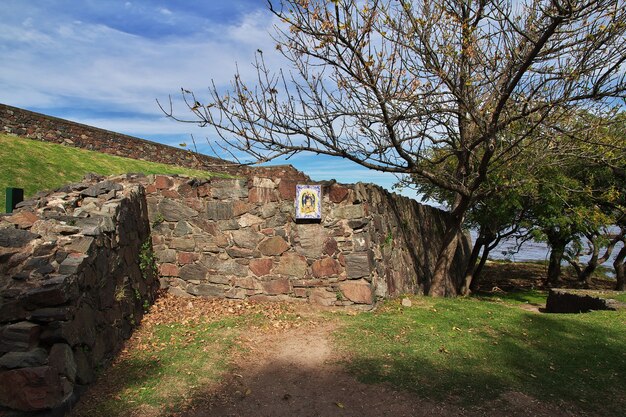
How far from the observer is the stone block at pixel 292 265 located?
6934 millimetres

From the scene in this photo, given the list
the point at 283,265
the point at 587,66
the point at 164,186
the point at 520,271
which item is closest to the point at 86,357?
the point at 283,265

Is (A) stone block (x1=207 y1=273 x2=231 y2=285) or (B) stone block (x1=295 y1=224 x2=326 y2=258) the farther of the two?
(A) stone block (x1=207 y1=273 x2=231 y2=285)

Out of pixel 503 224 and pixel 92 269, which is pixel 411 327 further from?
pixel 503 224

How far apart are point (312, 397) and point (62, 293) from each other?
2.45 meters

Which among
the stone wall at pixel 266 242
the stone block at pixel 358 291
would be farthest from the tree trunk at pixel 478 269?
the stone block at pixel 358 291

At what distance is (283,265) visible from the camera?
276 inches

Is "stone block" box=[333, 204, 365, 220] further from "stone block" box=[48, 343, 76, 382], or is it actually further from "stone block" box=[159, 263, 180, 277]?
"stone block" box=[48, 343, 76, 382]

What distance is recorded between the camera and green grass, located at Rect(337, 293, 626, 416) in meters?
4.35

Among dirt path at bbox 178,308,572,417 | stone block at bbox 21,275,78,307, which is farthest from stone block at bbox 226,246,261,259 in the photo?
stone block at bbox 21,275,78,307

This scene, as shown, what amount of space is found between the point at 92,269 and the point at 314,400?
8.67 feet

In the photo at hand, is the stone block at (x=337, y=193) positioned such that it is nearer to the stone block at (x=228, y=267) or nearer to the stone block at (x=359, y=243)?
the stone block at (x=359, y=243)

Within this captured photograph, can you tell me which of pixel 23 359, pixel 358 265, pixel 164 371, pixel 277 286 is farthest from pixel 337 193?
pixel 23 359

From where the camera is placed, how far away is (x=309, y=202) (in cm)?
691

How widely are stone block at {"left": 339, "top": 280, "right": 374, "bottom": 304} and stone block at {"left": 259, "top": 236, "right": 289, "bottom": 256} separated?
44.9 inches
